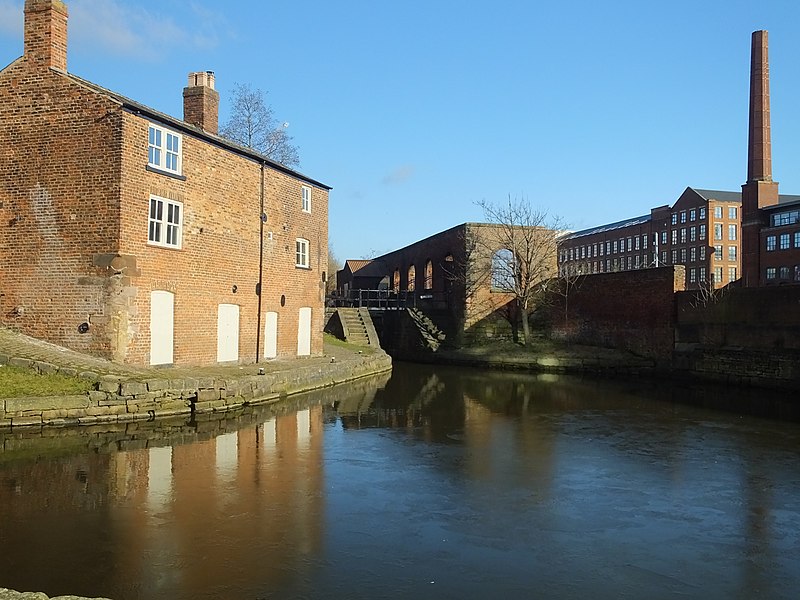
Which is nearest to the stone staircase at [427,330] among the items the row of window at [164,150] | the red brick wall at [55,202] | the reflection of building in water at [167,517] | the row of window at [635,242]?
the row of window at [164,150]

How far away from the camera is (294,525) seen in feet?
22.0

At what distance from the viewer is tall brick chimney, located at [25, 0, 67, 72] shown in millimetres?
14469

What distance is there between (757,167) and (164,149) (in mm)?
41304

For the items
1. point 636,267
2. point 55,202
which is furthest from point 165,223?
point 636,267

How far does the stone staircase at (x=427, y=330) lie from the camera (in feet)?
103

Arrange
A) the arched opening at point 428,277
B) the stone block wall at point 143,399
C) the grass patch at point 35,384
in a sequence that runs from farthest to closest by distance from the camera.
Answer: the arched opening at point 428,277 < the grass patch at point 35,384 < the stone block wall at point 143,399

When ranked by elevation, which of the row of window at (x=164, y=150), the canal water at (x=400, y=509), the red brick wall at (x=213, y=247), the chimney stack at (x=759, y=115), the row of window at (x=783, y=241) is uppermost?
the chimney stack at (x=759, y=115)

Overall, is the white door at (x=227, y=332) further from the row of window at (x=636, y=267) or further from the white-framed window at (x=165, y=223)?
the row of window at (x=636, y=267)

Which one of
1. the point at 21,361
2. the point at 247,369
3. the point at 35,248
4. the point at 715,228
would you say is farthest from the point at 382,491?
the point at 715,228

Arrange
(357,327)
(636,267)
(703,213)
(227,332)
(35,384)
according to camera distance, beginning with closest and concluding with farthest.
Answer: (35,384) < (227,332) < (357,327) < (703,213) < (636,267)

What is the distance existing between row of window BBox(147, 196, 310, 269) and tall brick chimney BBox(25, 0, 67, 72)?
3787 millimetres

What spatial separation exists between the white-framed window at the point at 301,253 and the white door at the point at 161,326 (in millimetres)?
6374

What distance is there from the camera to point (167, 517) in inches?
270

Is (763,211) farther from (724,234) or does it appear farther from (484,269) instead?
(484,269)
